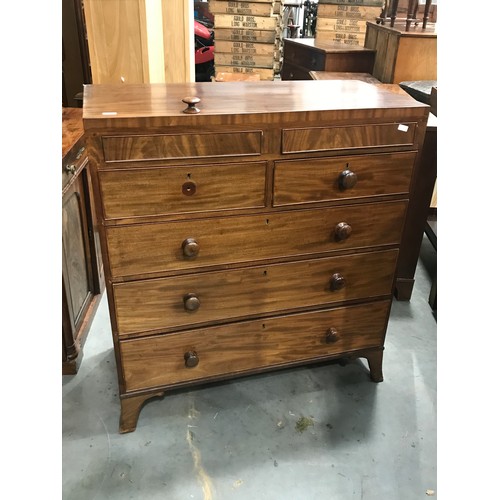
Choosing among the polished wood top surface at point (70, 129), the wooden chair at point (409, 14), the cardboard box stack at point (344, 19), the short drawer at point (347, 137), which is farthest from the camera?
the cardboard box stack at point (344, 19)

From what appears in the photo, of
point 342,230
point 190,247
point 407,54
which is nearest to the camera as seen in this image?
point 190,247

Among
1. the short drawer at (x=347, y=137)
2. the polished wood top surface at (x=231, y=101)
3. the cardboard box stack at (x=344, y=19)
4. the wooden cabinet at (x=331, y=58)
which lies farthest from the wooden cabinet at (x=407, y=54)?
the cardboard box stack at (x=344, y=19)

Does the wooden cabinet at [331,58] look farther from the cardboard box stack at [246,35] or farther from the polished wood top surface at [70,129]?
the polished wood top surface at [70,129]

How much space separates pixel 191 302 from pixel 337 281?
511 mm

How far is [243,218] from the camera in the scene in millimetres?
1418

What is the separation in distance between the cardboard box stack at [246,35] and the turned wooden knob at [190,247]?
11.4 feet

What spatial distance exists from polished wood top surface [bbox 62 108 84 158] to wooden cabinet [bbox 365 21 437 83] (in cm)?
165

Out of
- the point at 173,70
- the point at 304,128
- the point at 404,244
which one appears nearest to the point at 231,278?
the point at 304,128

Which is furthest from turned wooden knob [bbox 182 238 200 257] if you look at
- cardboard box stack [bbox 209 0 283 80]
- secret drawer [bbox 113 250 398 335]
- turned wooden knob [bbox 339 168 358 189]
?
cardboard box stack [bbox 209 0 283 80]

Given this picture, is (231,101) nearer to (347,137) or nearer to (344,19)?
(347,137)

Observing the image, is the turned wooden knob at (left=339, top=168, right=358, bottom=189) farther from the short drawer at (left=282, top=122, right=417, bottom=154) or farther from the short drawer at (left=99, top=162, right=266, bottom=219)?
the short drawer at (left=99, top=162, right=266, bottom=219)

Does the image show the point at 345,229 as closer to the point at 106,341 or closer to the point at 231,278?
the point at 231,278

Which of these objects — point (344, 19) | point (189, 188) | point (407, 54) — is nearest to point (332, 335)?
point (189, 188)

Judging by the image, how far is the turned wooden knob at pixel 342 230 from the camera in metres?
1.51
